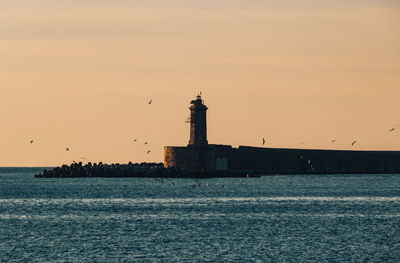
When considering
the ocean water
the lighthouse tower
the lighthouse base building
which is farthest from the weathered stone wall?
the ocean water

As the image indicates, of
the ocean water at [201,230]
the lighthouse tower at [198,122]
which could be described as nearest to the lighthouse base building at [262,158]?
the lighthouse tower at [198,122]

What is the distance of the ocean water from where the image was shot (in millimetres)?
43031

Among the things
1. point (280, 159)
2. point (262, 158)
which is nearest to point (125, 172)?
point (262, 158)

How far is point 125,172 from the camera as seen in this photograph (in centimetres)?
15550

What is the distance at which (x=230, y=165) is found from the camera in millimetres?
149125

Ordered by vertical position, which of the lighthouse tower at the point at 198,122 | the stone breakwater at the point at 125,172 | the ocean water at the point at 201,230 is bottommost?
the ocean water at the point at 201,230

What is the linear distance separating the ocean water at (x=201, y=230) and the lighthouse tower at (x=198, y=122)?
38.6m

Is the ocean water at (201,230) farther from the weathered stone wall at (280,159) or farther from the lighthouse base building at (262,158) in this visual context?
the weathered stone wall at (280,159)

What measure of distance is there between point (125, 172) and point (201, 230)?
334ft

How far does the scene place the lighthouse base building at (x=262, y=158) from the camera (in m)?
130

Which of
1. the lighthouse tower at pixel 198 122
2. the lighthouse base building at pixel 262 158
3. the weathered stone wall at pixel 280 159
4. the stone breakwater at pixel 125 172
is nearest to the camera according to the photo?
the lighthouse tower at pixel 198 122

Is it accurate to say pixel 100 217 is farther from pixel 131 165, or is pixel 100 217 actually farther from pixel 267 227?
pixel 131 165

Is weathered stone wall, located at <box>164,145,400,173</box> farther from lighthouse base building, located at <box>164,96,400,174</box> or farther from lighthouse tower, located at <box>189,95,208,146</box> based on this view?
lighthouse tower, located at <box>189,95,208,146</box>

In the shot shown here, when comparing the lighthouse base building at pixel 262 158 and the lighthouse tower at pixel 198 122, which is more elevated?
the lighthouse tower at pixel 198 122
